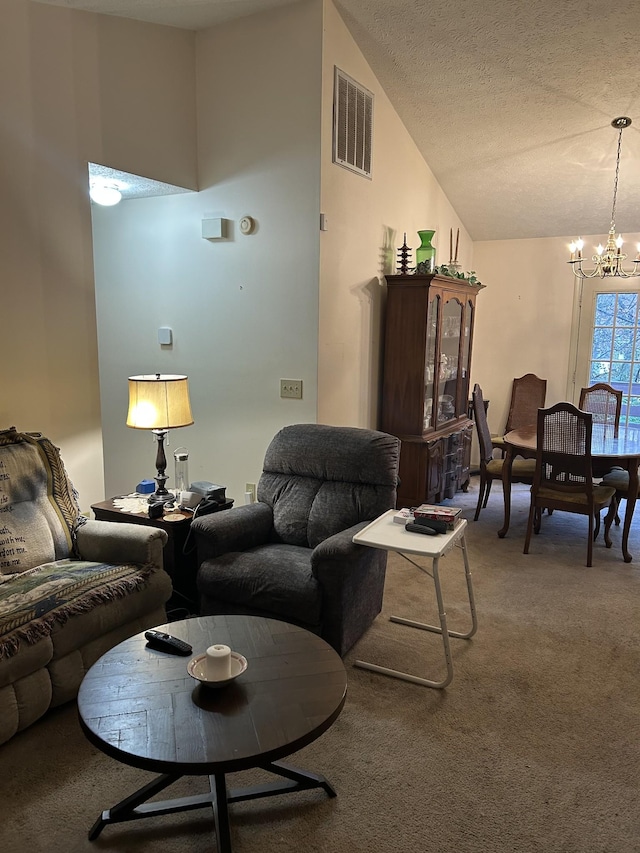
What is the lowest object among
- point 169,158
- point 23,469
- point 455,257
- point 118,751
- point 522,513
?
point 522,513

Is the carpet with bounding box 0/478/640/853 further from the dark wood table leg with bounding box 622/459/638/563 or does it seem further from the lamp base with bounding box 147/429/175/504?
the lamp base with bounding box 147/429/175/504

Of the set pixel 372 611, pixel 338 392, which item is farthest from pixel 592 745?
pixel 338 392

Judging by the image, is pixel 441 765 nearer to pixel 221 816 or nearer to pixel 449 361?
pixel 221 816

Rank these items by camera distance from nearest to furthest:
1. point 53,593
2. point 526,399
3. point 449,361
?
1. point 53,593
2. point 449,361
3. point 526,399

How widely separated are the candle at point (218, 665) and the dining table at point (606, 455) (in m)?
2.91

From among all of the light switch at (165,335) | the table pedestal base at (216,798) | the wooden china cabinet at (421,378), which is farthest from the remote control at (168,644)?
the wooden china cabinet at (421,378)

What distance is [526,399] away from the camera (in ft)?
20.2

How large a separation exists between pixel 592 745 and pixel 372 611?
1.08m

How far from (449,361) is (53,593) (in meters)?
3.61

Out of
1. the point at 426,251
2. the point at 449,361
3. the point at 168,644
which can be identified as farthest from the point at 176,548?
the point at 449,361

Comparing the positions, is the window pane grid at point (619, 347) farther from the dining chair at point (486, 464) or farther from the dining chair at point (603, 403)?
the dining chair at point (486, 464)

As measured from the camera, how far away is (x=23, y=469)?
2701 mm

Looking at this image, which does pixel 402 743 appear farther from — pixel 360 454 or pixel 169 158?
pixel 169 158

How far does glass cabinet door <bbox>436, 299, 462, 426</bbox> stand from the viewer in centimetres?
484
